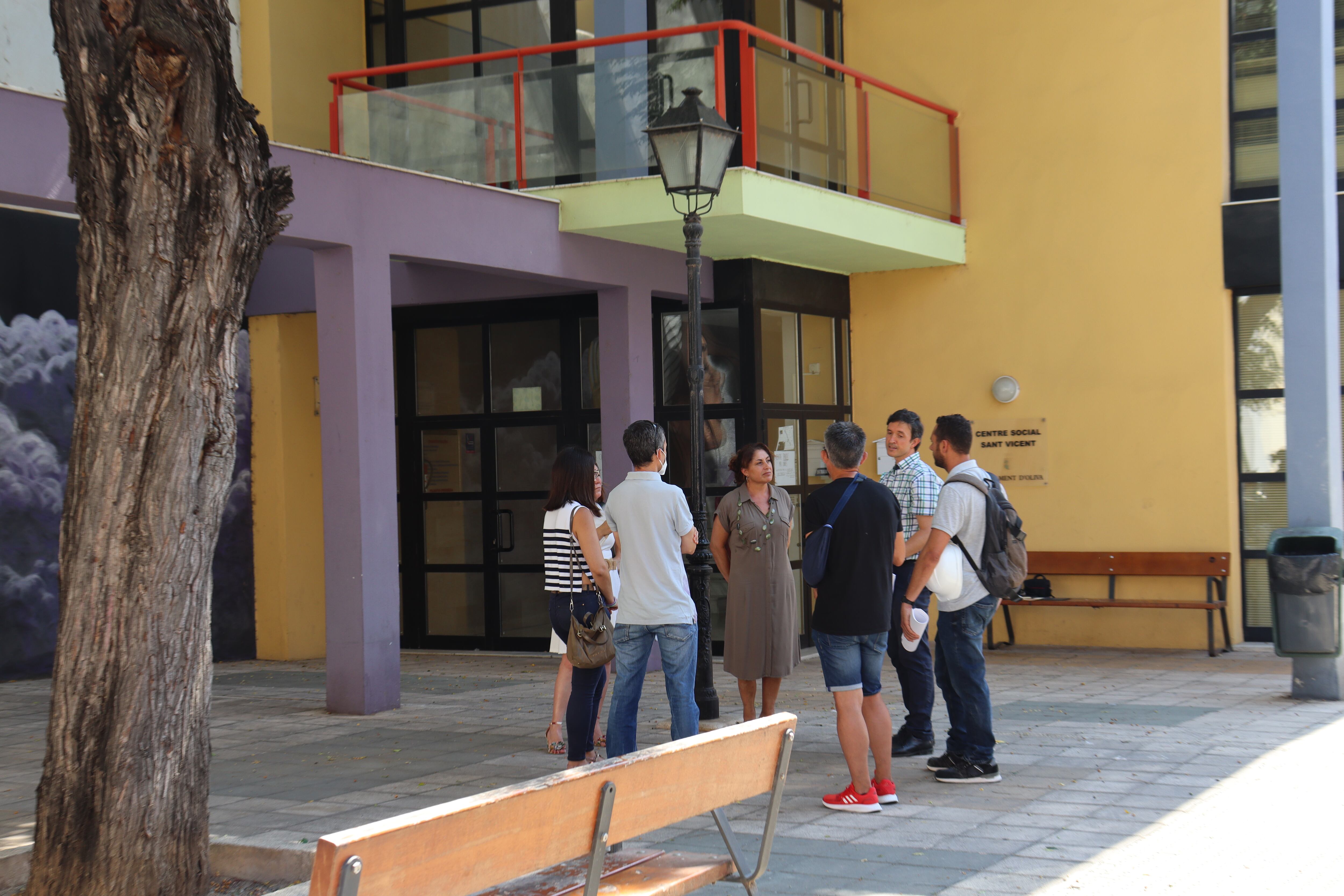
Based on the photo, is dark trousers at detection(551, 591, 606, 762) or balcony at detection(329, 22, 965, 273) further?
balcony at detection(329, 22, 965, 273)

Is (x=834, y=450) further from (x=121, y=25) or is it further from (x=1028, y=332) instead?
(x=1028, y=332)

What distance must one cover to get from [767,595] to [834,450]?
1.32 meters

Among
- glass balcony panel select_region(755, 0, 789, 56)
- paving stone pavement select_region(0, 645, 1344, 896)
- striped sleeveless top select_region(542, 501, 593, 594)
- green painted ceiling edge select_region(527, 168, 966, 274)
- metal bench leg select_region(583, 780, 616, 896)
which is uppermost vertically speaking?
glass balcony panel select_region(755, 0, 789, 56)

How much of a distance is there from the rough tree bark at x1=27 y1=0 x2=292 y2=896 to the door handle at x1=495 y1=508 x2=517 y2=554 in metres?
7.83

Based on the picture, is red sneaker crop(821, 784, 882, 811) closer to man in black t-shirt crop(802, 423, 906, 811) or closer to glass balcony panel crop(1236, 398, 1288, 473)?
man in black t-shirt crop(802, 423, 906, 811)

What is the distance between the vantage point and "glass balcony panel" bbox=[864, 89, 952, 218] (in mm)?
11102

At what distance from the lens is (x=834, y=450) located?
5.95m

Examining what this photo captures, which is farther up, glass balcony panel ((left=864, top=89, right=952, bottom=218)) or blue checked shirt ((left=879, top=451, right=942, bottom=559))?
glass balcony panel ((left=864, top=89, right=952, bottom=218))

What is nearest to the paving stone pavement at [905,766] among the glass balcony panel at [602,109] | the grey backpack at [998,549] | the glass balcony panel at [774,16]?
the grey backpack at [998,549]

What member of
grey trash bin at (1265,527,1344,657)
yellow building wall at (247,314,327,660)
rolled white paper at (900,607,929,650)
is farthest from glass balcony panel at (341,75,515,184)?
grey trash bin at (1265,527,1344,657)

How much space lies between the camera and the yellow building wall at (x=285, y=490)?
40.2 feet

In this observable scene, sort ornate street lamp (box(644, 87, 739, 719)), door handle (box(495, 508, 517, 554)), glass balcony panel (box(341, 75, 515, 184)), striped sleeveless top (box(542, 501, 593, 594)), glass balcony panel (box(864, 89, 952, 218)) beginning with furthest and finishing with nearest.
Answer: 1. door handle (box(495, 508, 517, 554))
2. glass balcony panel (box(864, 89, 952, 218))
3. glass balcony panel (box(341, 75, 515, 184))
4. ornate street lamp (box(644, 87, 739, 719))
5. striped sleeveless top (box(542, 501, 593, 594))

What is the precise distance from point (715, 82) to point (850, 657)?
5.08 m

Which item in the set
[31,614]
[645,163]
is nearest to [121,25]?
[645,163]
